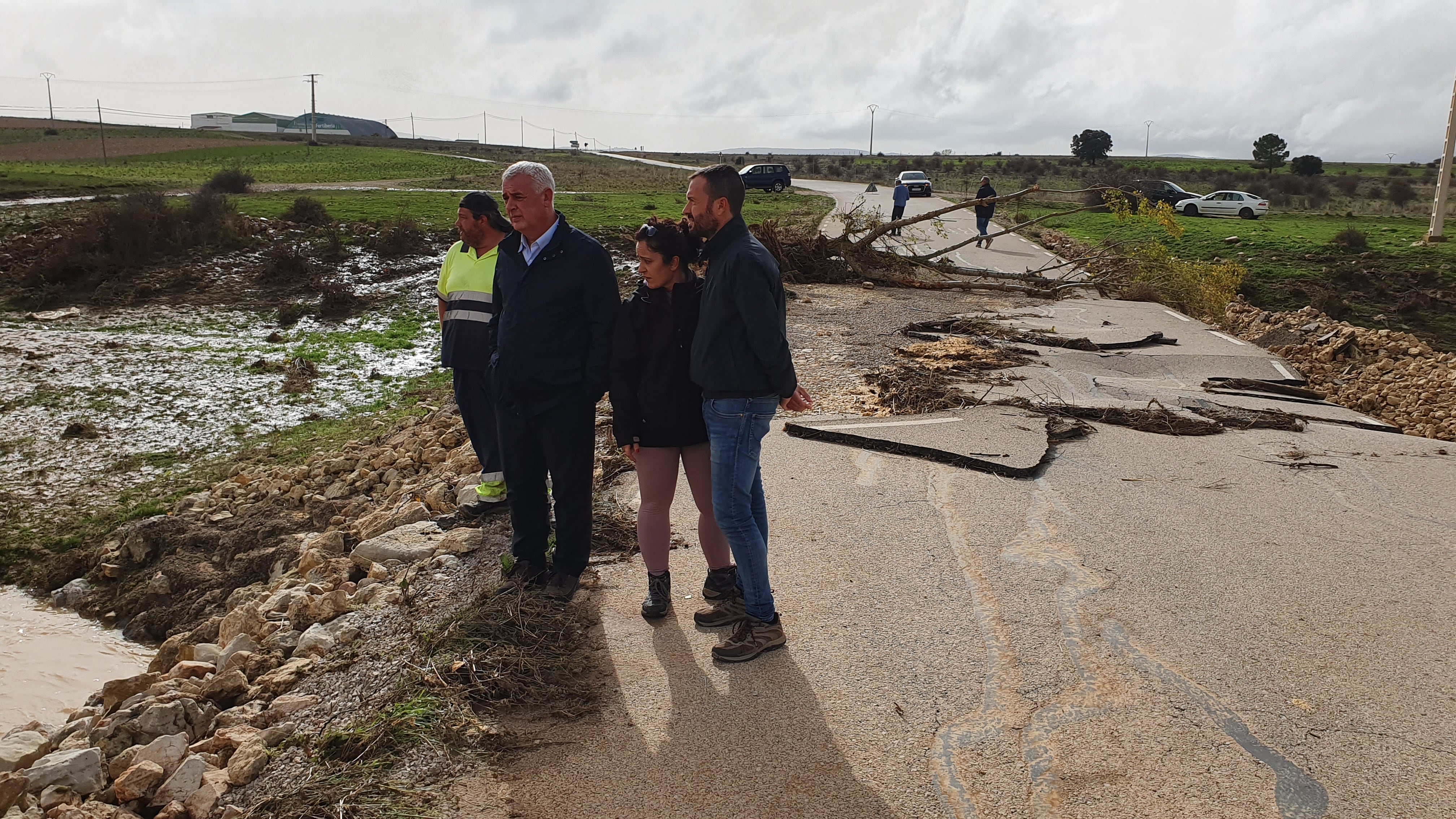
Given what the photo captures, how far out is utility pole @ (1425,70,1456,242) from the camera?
67.0 ft

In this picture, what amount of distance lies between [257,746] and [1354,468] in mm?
7369

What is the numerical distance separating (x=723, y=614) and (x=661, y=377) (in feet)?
3.75

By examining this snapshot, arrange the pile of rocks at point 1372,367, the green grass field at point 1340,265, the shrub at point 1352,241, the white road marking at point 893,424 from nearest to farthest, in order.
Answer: the white road marking at point 893,424 < the pile of rocks at point 1372,367 < the green grass field at point 1340,265 < the shrub at point 1352,241

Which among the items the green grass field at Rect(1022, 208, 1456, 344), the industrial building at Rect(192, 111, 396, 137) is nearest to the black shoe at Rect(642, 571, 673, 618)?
the green grass field at Rect(1022, 208, 1456, 344)

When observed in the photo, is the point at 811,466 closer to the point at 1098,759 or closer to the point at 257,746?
the point at 1098,759

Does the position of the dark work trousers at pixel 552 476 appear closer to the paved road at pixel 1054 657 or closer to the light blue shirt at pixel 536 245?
the paved road at pixel 1054 657

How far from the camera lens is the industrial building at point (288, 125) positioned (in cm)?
12862

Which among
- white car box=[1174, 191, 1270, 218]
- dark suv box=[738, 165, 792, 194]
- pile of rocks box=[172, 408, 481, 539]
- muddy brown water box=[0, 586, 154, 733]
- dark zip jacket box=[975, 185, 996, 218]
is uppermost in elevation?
dark suv box=[738, 165, 792, 194]

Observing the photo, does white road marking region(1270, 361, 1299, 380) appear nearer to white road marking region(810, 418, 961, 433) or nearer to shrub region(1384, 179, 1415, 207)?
white road marking region(810, 418, 961, 433)

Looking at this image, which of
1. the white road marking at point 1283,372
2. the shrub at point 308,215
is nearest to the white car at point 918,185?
the shrub at point 308,215

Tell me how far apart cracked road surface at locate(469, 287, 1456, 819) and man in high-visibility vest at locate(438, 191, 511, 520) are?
4.26 feet

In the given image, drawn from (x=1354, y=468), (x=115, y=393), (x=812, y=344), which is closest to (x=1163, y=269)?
(x=812, y=344)

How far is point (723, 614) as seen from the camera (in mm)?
4207

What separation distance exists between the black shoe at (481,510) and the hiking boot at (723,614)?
201cm
